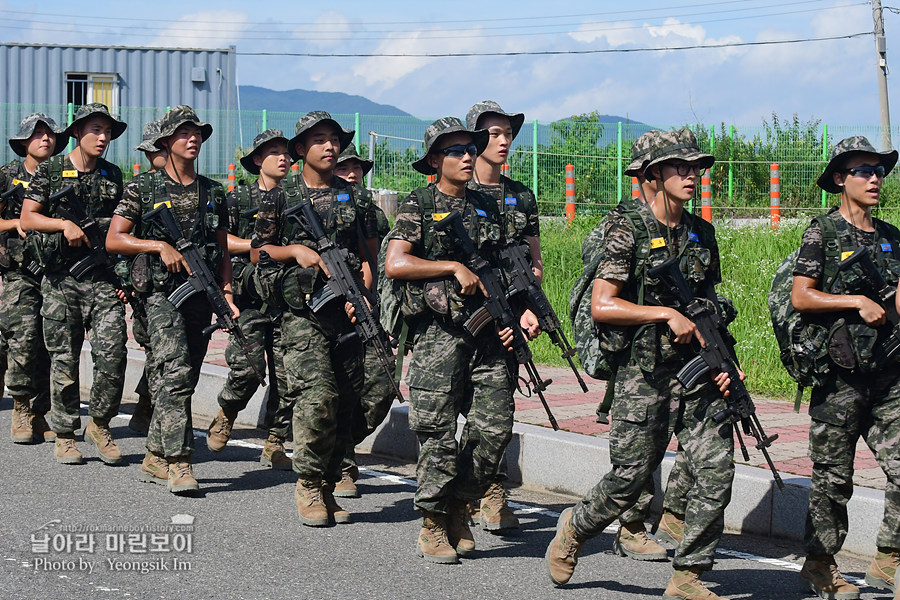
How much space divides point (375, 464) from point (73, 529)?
2.53m

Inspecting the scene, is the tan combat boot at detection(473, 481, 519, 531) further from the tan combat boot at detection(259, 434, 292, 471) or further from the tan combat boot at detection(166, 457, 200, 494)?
the tan combat boot at detection(259, 434, 292, 471)

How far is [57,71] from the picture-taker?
32.1m

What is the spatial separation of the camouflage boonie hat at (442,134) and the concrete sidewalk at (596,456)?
6.83 ft

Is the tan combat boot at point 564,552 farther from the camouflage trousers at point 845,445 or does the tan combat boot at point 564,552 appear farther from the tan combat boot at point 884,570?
the tan combat boot at point 884,570

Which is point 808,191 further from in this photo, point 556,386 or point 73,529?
point 73,529

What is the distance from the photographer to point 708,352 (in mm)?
5336

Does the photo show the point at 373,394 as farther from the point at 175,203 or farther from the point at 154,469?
the point at 175,203

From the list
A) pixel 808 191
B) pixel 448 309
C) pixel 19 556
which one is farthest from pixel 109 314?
pixel 808 191

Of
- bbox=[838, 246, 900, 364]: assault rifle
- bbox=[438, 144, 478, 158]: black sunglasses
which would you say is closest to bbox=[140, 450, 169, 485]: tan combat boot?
bbox=[438, 144, 478, 158]: black sunglasses

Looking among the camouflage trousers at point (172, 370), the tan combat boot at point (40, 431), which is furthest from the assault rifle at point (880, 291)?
the tan combat boot at point (40, 431)

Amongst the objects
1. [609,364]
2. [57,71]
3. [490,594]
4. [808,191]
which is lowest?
[490,594]

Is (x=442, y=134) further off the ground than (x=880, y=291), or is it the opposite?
(x=442, y=134)

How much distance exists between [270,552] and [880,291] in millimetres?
3127

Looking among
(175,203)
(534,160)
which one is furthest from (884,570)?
(534,160)
